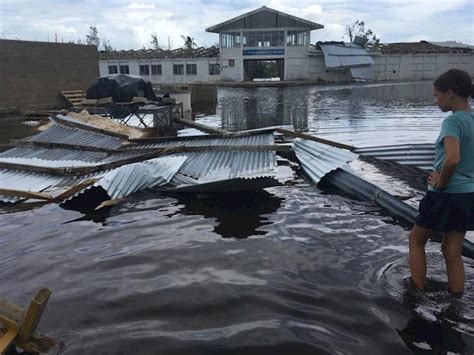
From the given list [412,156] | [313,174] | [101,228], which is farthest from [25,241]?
[412,156]

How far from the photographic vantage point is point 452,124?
308 cm

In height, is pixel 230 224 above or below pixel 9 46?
below

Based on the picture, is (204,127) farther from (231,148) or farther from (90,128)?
(231,148)

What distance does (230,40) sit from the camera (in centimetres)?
5347

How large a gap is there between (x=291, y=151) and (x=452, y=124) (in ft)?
18.6

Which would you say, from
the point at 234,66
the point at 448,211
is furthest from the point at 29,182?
the point at 234,66

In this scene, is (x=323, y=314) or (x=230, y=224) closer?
(x=323, y=314)

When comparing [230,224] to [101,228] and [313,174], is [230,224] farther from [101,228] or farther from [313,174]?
[313,174]

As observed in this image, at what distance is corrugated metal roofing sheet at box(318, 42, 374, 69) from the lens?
51.2 m

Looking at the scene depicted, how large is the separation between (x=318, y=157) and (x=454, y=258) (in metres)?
5.02

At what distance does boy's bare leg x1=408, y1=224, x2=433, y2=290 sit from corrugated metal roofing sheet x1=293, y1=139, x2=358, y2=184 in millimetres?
3673

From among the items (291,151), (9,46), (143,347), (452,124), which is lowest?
(143,347)

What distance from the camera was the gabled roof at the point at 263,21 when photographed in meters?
51.3

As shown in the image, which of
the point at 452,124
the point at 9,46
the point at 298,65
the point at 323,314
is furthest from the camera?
the point at 298,65
